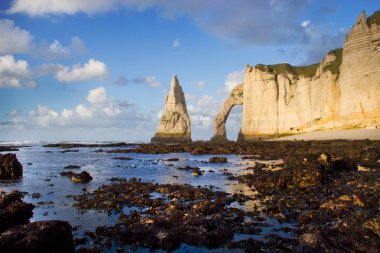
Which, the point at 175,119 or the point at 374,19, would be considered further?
the point at 175,119

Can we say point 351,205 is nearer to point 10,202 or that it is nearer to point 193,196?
point 193,196

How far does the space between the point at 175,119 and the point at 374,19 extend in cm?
6745

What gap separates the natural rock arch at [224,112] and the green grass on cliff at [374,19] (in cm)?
4958

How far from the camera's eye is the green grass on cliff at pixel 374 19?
2088 inches

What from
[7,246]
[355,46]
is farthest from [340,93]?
A: [7,246]

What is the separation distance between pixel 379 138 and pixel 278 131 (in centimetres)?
3472

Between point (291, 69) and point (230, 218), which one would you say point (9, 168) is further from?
point (291, 69)

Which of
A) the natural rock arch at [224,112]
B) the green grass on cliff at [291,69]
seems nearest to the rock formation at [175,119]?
the natural rock arch at [224,112]

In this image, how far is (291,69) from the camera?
3135 inches

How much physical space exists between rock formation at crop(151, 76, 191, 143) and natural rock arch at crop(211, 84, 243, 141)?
10.4 meters

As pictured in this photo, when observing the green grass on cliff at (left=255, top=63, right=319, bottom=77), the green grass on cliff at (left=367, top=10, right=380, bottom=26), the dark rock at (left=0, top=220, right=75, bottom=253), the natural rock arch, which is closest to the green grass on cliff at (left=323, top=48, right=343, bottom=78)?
the green grass on cliff at (left=255, top=63, right=319, bottom=77)

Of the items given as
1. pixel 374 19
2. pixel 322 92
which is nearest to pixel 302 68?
pixel 322 92

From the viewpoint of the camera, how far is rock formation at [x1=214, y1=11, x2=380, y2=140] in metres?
51.7

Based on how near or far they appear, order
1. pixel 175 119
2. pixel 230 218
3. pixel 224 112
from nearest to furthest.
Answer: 1. pixel 230 218
2. pixel 224 112
3. pixel 175 119
